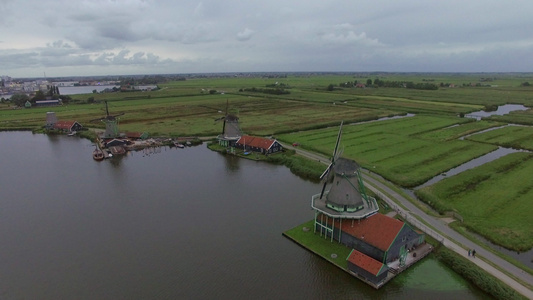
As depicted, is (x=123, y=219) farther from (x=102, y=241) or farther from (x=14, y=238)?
(x=14, y=238)

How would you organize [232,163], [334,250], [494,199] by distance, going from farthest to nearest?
[232,163], [494,199], [334,250]

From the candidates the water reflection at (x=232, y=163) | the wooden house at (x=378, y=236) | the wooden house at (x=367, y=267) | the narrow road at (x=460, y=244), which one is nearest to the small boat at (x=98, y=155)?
the water reflection at (x=232, y=163)

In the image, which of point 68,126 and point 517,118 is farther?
point 517,118

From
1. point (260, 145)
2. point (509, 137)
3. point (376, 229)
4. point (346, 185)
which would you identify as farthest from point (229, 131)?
point (509, 137)

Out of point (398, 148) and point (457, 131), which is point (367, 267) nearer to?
point (398, 148)

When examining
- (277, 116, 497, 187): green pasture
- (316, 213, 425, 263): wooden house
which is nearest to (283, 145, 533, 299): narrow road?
(316, 213, 425, 263): wooden house

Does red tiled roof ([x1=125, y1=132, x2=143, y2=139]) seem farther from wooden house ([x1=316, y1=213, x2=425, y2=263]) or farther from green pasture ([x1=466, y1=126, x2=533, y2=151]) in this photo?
green pasture ([x1=466, y1=126, x2=533, y2=151])
